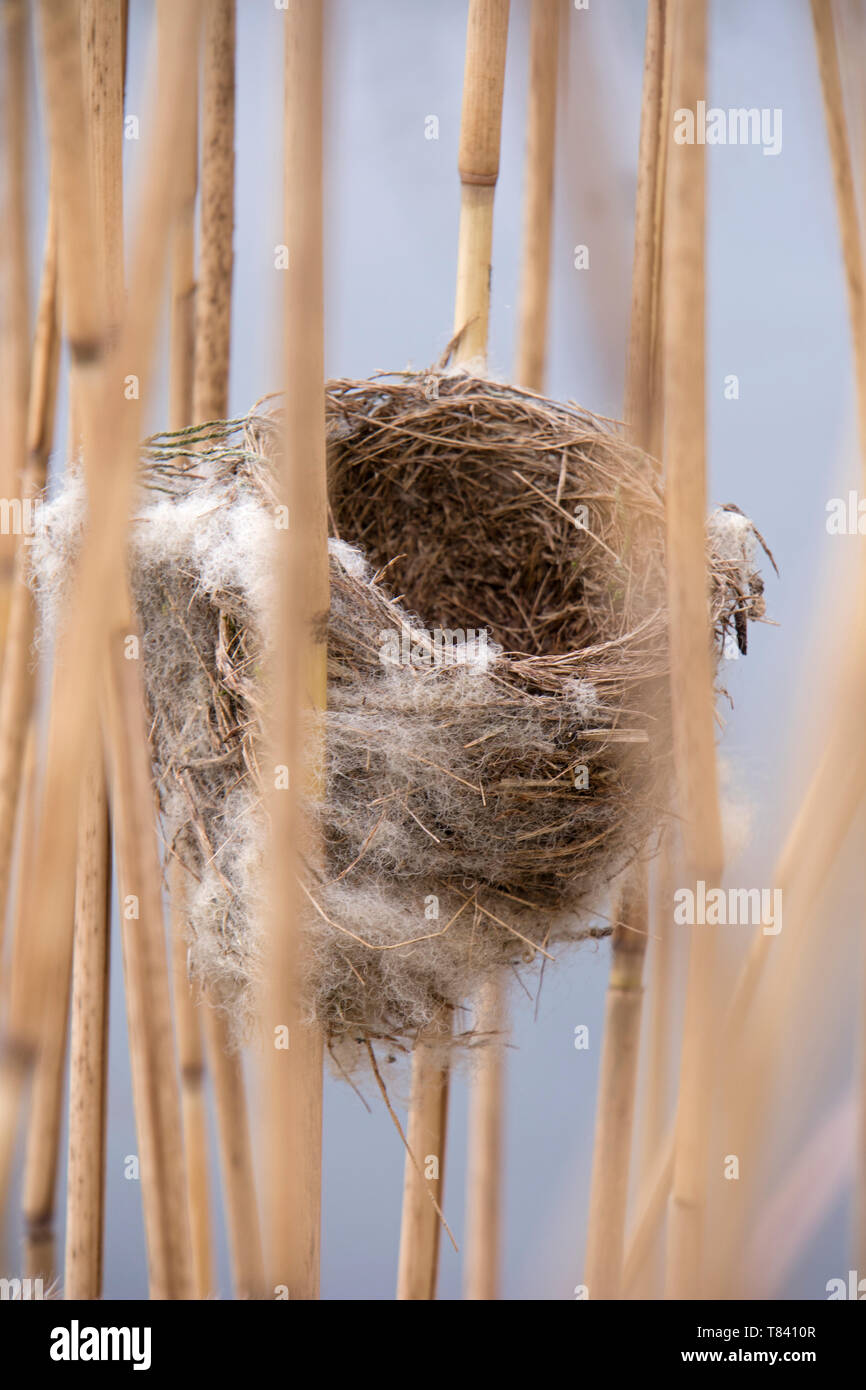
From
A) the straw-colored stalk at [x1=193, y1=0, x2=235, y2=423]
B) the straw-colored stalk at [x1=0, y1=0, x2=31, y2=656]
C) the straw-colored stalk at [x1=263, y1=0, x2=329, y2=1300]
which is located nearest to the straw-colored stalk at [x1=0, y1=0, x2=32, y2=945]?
the straw-colored stalk at [x1=0, y1=0, x2=31, y2=656]

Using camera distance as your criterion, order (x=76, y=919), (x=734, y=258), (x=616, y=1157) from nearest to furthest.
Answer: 1. (x=616, y=1157)
2. (x=76, y=919)
3. (x=734, y=258)

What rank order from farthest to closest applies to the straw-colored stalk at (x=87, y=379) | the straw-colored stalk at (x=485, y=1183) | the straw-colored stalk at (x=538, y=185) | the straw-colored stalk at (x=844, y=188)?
the straw-colored stalk at (x=485, y=1183) < the straw-colored stalk at (x=538, y=185) < the straw-colored stalk at (x=844, y=188) < the straw-colored stalk at (x=87, y=379)

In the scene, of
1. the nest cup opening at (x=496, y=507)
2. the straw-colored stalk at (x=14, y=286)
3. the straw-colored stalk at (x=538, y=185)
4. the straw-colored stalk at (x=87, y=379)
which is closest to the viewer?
the straw-colored stalk at (x=87, y=379)

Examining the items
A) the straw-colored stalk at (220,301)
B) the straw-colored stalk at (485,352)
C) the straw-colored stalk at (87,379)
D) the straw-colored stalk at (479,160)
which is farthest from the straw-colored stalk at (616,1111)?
the straw-colored stalk at (479,160)

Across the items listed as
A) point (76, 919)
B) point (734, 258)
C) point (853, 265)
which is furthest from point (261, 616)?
point (734, 258)

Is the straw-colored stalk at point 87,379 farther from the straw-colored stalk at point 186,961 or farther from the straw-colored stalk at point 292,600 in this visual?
the straw-colored stalk at point 186,961
